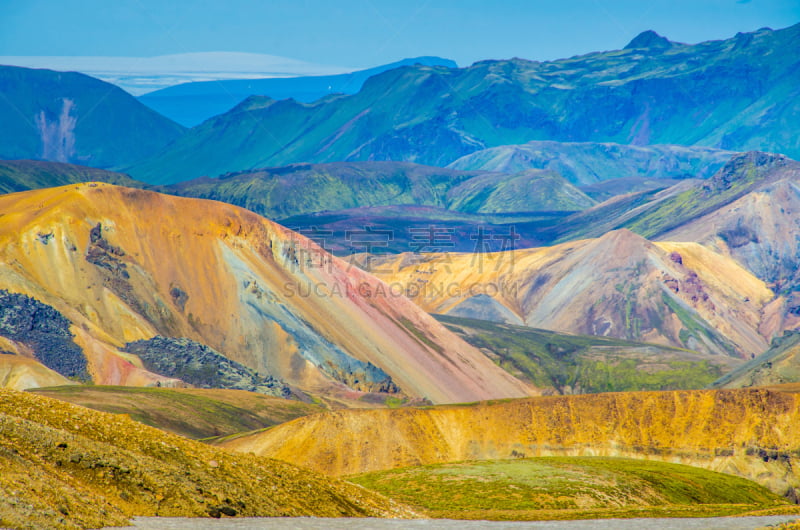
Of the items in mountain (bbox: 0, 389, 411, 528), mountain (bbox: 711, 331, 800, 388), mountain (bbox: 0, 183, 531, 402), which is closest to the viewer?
mountain (bbox: 0, 389, 411, 528)

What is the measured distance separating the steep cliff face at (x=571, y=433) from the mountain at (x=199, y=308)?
30568 mm

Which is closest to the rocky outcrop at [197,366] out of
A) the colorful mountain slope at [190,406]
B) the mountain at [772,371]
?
the colorful mountain slope at [190,406]

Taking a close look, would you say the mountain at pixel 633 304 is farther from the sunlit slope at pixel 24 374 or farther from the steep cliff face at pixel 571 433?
the sunlit slope at pixel 24 374

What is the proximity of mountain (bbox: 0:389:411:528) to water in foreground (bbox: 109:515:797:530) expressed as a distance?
659 mm

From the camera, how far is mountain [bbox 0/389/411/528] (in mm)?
23328

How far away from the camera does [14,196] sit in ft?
385

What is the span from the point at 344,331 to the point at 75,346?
115ft

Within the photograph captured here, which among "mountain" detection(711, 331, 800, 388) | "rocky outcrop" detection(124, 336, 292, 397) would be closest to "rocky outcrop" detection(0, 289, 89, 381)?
"rocky outcrop" detection(124, 336, 292, 397)

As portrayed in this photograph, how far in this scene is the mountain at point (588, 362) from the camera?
485 ft

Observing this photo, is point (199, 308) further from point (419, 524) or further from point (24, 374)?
point (419, 524)

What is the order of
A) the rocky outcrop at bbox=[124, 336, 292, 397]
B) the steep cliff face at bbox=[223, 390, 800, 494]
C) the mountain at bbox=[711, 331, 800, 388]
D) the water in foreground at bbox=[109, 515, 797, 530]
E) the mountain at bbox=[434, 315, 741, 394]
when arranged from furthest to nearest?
the mountain at bbox=[434, 315, 741, 394] < the mountain at bbox=[711, 331, 800, 388] < the rocky outcrop at bbox=[124, 336, 292, 397] < the steep cliff face at bbox=[223, 390, 800, 494] < the water in foreground at bbox=[109, 515, 797, 530]

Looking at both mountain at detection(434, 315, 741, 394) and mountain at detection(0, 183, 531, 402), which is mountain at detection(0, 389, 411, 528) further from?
mountain at detection(434, 315, 741, 394)

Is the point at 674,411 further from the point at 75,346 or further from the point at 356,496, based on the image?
the point at 75,346

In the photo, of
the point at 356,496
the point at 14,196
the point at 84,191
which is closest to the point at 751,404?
the point at 356,496
